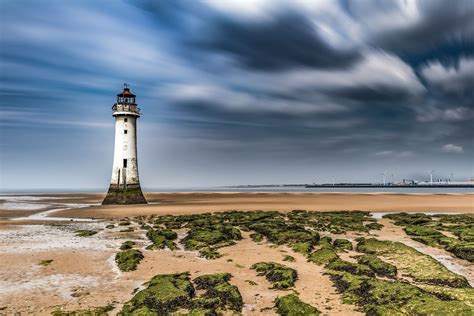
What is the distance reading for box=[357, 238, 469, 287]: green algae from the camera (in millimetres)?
10832

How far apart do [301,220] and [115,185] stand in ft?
87.5

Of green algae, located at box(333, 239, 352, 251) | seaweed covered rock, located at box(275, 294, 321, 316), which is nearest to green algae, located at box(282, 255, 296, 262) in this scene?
green algae, located at box(333, 239, 352, 251)

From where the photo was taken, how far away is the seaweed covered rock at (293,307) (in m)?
8.41

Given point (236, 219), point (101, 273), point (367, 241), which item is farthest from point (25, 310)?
point (236, 219)

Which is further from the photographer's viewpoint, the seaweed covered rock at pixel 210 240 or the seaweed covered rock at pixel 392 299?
the seaweed covered rock at pixel 210 240

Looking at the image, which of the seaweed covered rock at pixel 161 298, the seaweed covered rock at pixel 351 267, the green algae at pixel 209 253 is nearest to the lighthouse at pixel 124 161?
the green algae at pixel 209 253

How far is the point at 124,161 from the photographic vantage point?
42.8 meters

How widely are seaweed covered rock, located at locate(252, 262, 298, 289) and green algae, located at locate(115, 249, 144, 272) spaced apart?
4.74 metres

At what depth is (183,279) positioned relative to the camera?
11016 millimetres

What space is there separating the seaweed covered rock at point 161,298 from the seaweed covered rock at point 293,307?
247 cm

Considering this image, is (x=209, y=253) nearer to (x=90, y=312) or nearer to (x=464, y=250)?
(x=90, y=312)

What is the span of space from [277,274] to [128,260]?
6198mm

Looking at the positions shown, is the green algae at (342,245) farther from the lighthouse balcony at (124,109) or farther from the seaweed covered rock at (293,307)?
the lighthouse balcony at (124,109)

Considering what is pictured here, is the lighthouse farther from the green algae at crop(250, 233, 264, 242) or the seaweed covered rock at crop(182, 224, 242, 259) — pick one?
the green algae at crop(250, 233, 264, 242)
